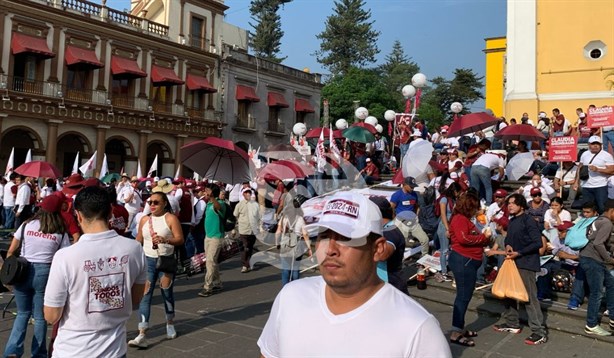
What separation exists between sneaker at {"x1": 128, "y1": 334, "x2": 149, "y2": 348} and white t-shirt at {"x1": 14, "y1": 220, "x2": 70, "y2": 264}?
1.48 metres

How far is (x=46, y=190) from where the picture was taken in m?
13.9

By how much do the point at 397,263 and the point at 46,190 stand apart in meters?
12.1

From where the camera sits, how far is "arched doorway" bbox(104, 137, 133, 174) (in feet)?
97.2

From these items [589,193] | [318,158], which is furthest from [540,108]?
[589,193]

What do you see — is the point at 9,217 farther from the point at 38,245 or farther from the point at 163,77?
the point at 163,77

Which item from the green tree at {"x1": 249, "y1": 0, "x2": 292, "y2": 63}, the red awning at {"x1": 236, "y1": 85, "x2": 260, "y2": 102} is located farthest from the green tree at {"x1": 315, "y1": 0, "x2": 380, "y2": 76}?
the red awning at {"x1": 236, "y1": 85, "x2": 260, "y2": 102}

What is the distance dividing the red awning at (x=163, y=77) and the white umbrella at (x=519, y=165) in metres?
22.8

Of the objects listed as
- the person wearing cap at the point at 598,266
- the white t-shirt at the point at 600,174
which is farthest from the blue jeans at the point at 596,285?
the white t-shirt at the point at 600,174

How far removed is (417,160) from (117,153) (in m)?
23.6

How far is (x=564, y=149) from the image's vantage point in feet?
36.1

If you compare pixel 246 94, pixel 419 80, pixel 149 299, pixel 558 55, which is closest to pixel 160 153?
Result: pixel 246 94

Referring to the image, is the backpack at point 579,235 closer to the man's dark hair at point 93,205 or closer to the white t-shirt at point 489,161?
the white t-shirt at point 489,161

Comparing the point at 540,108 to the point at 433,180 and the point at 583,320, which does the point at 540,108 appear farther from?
the point at 583,320

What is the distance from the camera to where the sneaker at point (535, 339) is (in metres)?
6.19
